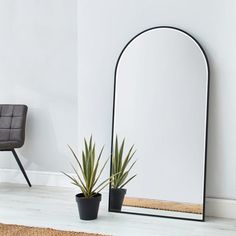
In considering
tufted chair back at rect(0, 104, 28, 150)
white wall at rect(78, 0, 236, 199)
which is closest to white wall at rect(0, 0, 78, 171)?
tufted chair back at rect(0, 104, 28, 150)

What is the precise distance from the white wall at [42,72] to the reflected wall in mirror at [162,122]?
2.88 ft

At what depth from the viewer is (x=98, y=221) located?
Answer: 2.96m

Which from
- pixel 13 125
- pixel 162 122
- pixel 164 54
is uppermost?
pixel 164 54

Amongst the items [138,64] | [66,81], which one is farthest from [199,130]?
[66,81]

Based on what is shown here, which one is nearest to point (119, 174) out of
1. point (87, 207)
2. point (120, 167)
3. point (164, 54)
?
point (120, 167)

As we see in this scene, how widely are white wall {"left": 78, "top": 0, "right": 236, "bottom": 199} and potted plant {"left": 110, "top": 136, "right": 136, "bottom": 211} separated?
0.16m

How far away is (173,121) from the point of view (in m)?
Answer: 3.05

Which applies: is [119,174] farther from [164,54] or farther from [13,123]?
[13,123]

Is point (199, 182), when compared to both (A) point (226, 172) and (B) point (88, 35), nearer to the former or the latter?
(A) point (226, 172)

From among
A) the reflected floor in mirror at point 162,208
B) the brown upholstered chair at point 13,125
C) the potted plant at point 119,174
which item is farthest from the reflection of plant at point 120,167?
the brown upholstered chair at point 13,125

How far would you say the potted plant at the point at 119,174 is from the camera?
316 cm

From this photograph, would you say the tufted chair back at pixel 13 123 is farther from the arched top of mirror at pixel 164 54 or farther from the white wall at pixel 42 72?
the arched top of mirror at pixel 164 54

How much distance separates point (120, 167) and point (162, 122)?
45 centimetres

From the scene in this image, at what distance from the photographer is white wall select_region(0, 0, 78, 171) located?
3939mm
